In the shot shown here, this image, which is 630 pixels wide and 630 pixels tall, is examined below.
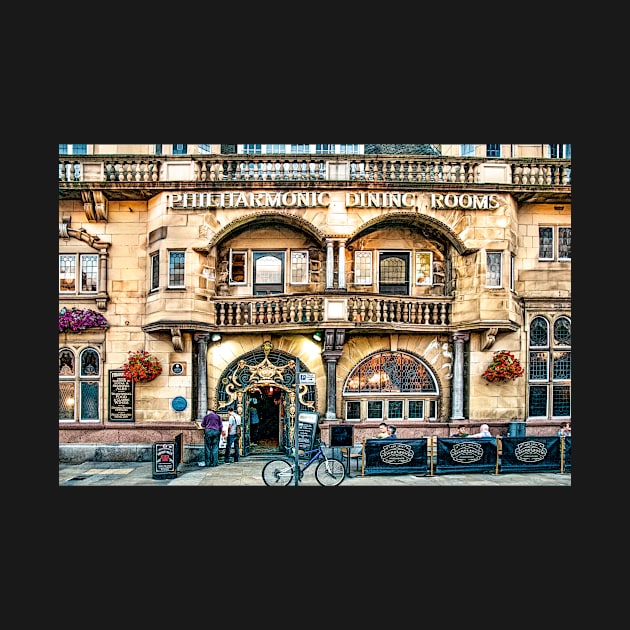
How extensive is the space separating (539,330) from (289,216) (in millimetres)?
8069

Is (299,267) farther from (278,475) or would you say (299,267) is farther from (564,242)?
(564,242)

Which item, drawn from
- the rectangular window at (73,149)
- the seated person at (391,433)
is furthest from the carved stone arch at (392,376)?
the rectangular window at (73,149)

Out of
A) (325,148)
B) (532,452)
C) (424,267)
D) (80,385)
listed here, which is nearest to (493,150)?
(424,267)

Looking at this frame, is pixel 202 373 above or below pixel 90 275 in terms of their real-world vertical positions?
below

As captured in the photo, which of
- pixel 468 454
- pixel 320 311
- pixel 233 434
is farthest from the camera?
pixel 233 434

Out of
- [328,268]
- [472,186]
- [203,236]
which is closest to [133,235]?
[203,236]

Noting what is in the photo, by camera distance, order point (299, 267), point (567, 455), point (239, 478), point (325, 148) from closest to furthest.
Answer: point (239, 478) < point (567, 455) < point (325, 148) < point (299, 267)

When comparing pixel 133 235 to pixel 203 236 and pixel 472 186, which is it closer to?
pixel 203 236

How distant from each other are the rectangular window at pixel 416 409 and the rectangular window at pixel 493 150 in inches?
296

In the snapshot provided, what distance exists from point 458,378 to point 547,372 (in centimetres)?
263

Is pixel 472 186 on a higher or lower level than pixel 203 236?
higher

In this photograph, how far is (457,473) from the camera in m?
12.7

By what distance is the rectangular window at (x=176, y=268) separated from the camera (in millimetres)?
13641

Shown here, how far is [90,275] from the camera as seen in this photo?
555 inches
